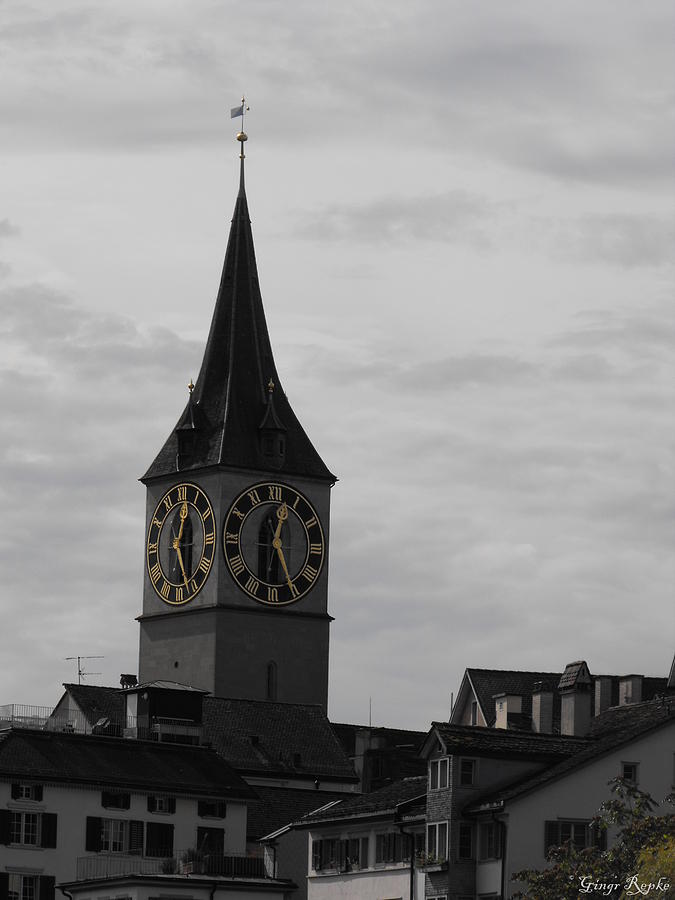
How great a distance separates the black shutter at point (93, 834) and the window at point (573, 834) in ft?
79.0

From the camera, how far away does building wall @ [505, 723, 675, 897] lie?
4505 inches

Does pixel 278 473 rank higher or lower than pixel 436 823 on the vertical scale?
higher

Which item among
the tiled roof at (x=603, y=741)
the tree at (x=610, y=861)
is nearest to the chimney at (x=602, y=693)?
the tiled roof at (x=603, y=741)

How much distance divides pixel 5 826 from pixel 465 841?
2225 centimetres

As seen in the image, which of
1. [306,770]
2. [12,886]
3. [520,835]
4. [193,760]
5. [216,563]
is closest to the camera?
[520,835]

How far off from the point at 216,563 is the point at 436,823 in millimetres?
62844

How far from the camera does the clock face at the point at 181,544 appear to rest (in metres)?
181

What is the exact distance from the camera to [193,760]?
142375mm

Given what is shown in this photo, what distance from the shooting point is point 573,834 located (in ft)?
377

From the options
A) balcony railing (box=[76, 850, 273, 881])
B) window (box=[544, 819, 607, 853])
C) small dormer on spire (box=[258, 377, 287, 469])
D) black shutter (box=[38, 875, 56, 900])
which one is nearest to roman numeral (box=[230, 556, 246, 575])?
small dormer on spire (box=[258, 377, 287, 469])

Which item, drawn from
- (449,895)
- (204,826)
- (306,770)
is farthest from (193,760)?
(449,895)

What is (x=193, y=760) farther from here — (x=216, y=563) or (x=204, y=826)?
(x=216, y=563)

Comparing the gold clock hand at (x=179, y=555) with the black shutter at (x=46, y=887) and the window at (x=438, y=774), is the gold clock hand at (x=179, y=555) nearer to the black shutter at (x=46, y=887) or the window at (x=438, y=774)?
the black shutter at (x=46, y=887)

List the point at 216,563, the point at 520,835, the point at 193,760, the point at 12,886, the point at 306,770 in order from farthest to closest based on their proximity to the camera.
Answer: the point at 216,563, the point at 306,770, the point at 193,760, the point at 12,886, the point at 520,835
